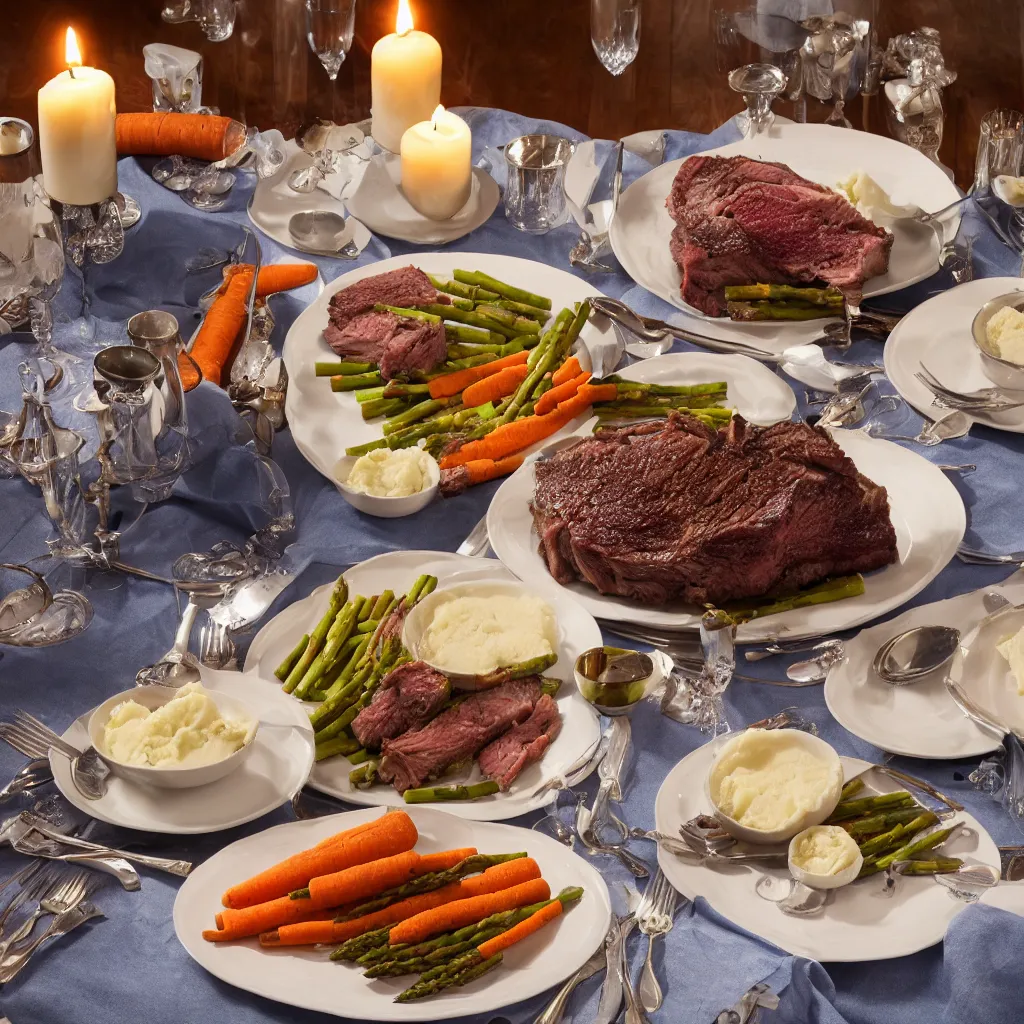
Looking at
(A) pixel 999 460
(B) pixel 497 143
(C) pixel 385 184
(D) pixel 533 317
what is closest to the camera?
(A) pixel 999 460

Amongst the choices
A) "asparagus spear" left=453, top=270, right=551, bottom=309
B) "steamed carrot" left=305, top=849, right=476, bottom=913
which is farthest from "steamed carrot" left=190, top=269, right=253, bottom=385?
"steamed carrot" left=305, top=849, right=476, bottom=913

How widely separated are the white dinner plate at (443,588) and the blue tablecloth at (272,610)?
0.37 feet

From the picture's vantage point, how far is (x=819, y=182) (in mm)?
4645

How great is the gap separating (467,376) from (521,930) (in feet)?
6.05

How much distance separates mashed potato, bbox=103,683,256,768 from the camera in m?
2.70

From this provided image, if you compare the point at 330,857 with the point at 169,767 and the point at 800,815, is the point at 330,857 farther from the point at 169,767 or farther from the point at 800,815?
the point at 800,815

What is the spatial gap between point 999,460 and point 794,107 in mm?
1999

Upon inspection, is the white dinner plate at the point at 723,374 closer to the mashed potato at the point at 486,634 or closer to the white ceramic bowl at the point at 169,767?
the mashed potato at the point at 486,634

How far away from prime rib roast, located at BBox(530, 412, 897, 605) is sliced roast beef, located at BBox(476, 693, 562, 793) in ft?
1.43

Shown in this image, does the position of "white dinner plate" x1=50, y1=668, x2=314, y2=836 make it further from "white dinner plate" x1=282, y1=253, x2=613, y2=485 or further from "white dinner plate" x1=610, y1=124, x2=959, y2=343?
"white dinner plate" x1=610, y1=124, x2=959, y2=343

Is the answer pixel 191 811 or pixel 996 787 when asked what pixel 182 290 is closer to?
pixel 191 811

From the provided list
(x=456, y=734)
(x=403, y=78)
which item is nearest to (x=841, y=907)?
(x=456, y=734)

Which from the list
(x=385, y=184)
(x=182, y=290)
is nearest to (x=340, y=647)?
(x=182, y=290)

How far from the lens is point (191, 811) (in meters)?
2.72
